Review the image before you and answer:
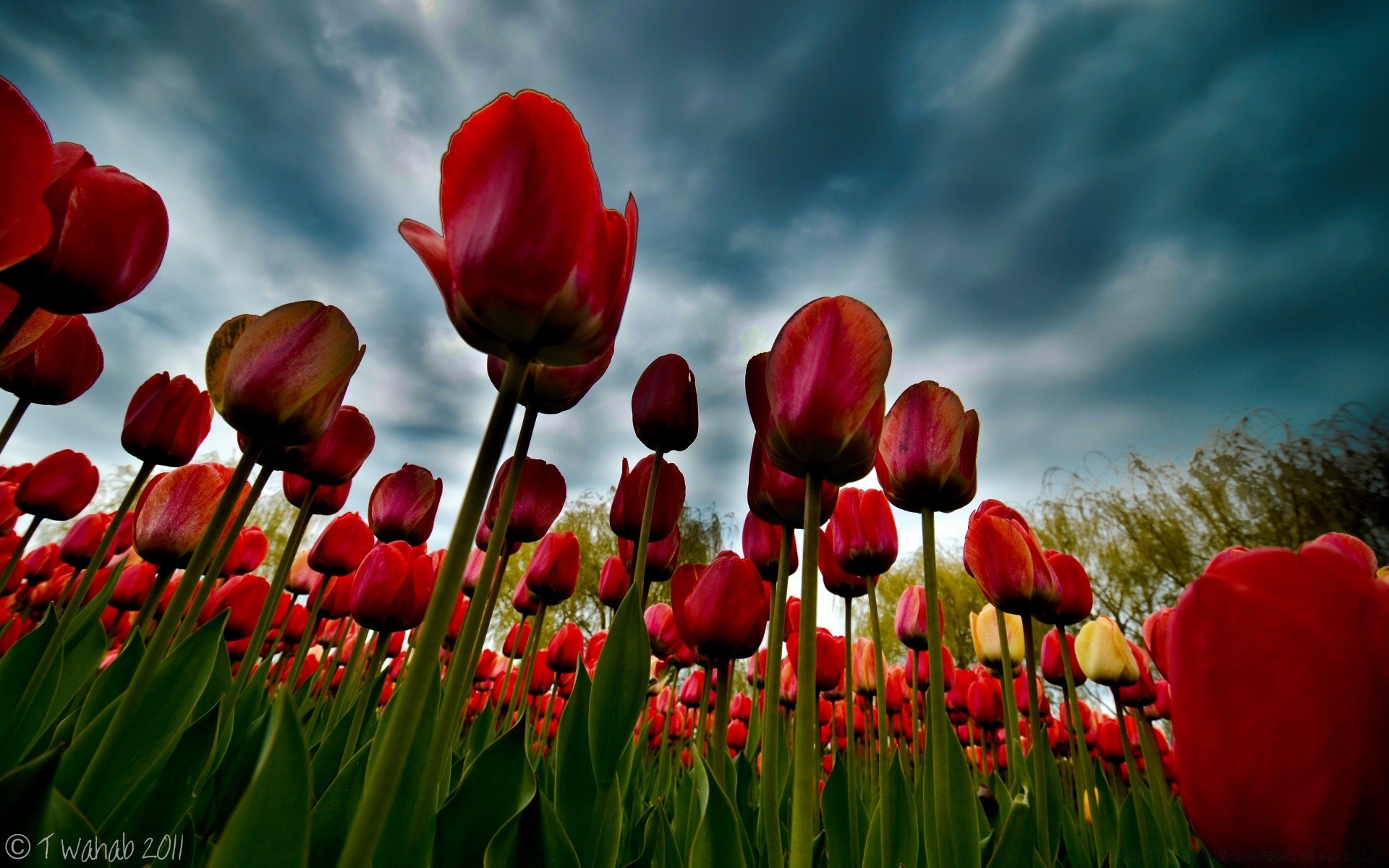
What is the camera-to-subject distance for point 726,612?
123cm

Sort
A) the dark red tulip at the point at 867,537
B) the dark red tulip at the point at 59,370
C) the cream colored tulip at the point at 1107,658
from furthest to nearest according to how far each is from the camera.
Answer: the cream colored tulip at the point at 1107,658 < the dark red tulip at the point at 867,537 < the dark red tulip at the point at 59,370

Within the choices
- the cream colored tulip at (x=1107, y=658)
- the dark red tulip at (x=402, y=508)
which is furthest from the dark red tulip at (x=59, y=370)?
the cream colored tulip at (x=1107, y=658)

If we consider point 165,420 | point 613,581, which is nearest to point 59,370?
point 165,420

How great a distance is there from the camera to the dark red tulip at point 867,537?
1.55m

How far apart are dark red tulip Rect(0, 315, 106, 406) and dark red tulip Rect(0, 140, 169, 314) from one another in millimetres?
584

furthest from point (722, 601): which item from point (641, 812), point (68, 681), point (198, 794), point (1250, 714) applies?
point (68, 681)

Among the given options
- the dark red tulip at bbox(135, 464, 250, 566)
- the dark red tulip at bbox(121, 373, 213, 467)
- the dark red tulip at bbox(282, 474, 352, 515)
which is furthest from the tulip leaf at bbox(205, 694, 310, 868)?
the dark red tulip at bbox(121, 373, 213, 467)

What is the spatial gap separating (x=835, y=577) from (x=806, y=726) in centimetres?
119

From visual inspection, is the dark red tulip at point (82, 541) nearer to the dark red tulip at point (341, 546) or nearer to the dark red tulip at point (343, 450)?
the dark red tulip at point (341, 546)

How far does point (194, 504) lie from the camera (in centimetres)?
136

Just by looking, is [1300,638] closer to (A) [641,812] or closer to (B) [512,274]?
(B) [512,274]

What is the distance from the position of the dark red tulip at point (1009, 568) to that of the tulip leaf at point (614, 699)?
949mm

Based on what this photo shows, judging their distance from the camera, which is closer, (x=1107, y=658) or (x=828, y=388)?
(x=828, y=388)

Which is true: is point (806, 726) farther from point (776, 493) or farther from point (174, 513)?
point (174, 513)
